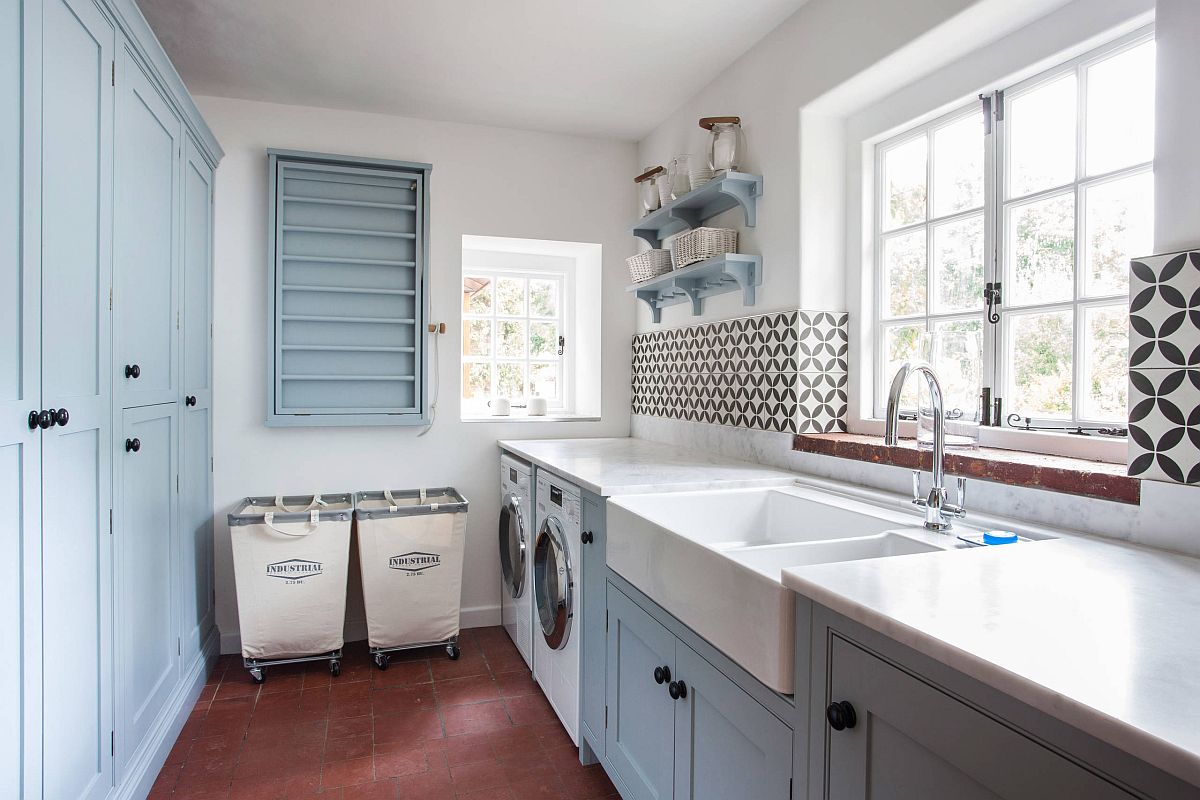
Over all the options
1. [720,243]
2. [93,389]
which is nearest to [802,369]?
[720,243]

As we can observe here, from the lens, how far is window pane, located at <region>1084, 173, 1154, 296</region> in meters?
1.50

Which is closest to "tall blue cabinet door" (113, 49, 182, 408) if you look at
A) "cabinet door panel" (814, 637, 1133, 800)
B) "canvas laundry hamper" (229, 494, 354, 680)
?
"canvas laundry hamper" (229, 494, 354, 680)

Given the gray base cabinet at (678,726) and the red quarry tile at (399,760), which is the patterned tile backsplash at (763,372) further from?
the red quarry tile at (399,760)

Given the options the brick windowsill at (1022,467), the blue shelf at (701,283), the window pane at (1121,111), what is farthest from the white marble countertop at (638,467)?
the window pane at (1121,111)

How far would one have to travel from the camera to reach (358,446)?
127 inches

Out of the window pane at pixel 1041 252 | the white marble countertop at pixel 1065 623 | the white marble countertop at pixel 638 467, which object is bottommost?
the white marble countertop at pixel 1065 623

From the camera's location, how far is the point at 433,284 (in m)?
3.32

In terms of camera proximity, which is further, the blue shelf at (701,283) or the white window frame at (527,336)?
the white window frame at (527,336)

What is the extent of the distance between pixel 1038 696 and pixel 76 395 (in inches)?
72.5

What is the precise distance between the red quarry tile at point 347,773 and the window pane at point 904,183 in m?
2.37

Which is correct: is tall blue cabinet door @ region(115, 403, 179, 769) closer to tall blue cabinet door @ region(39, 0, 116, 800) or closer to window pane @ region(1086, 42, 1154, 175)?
tall blue cabinet door @ region(39, 0, 116, 800)

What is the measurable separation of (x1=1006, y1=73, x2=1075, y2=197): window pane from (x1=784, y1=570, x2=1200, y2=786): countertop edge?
1342 mm

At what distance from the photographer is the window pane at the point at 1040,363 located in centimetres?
168

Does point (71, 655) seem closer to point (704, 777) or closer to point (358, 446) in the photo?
point (704, 777)
